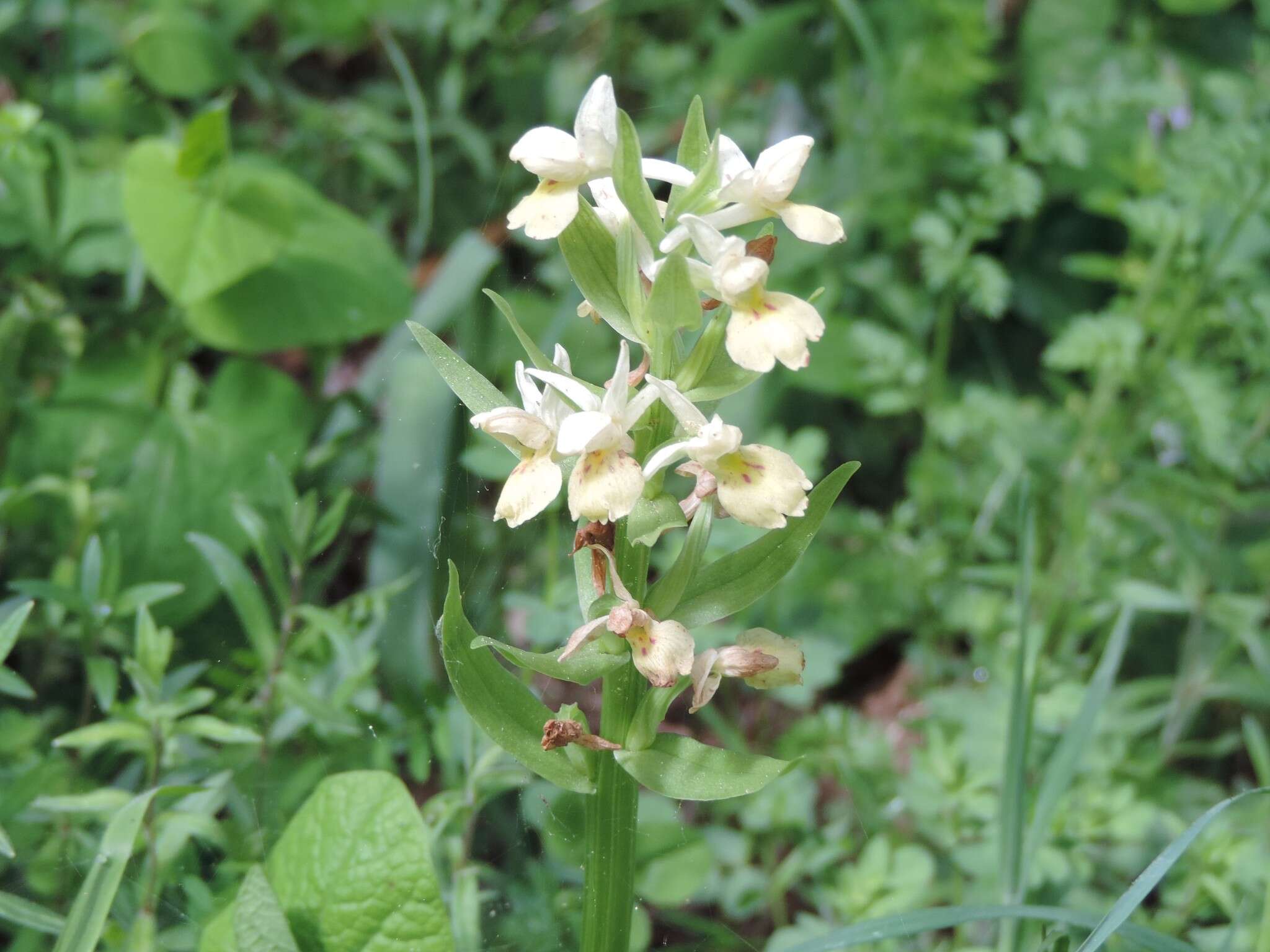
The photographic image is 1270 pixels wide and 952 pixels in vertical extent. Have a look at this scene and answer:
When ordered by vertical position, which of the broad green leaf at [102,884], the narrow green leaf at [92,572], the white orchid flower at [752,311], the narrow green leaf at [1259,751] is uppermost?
the white orchid flower at [752,311]

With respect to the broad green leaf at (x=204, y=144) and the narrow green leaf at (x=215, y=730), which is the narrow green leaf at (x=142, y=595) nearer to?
the narrow green leaf at (x=215, y=730)

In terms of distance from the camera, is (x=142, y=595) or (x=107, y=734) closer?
(x=107, y=734)

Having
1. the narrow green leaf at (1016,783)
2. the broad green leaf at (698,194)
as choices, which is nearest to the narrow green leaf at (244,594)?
the broad green leaf at (698,194)

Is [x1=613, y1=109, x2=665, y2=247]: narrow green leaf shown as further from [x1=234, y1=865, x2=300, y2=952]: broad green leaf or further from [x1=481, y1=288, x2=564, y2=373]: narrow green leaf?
[x1=234, y1=865, x2=300, y2=952]: broad green leaf

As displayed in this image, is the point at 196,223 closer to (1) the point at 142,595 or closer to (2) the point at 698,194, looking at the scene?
(1) the point at 142,595

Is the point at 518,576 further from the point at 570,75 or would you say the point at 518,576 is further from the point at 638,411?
the point at 570,75

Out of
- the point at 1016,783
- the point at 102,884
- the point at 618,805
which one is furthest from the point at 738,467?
the point at 102,884
